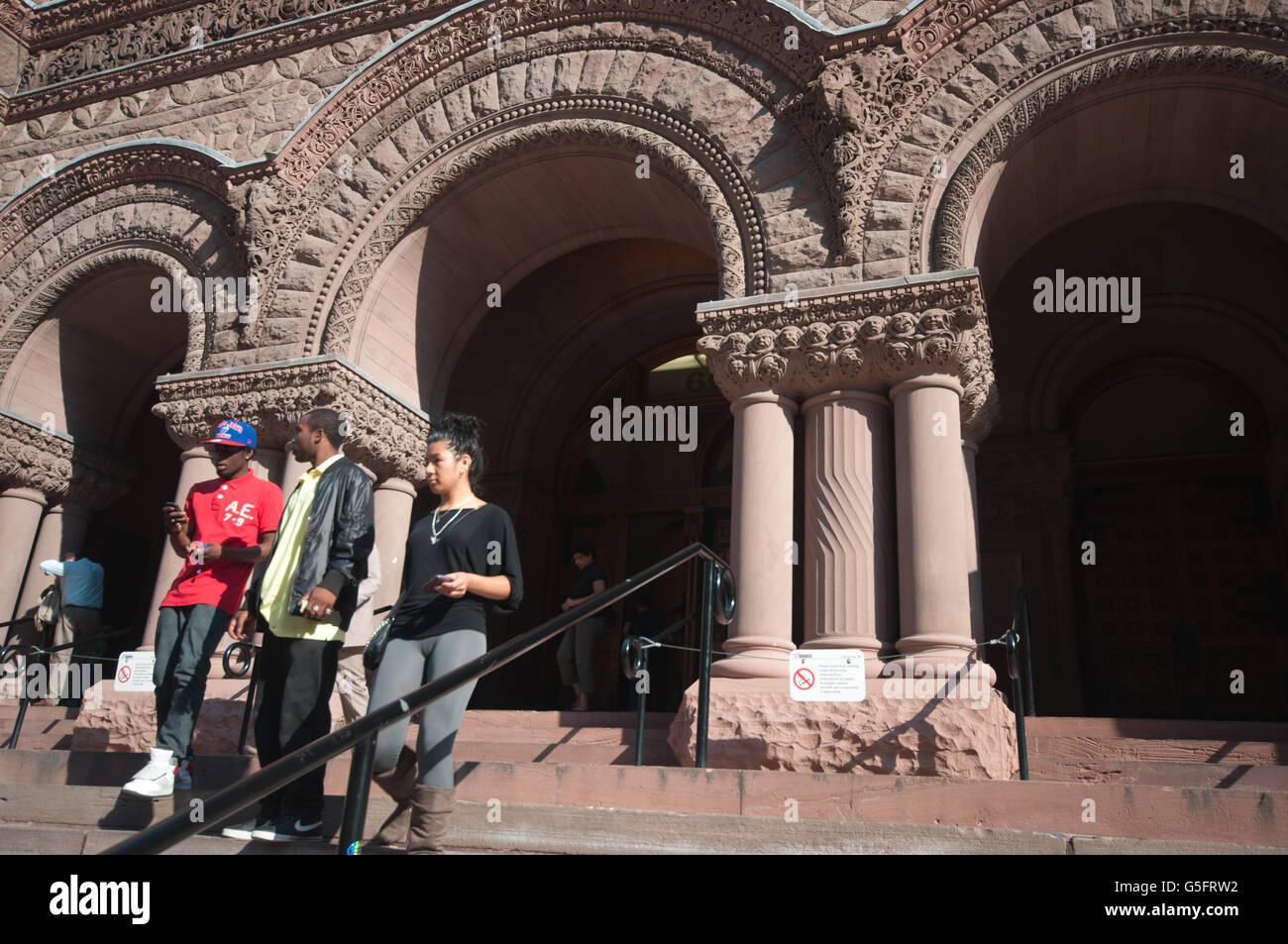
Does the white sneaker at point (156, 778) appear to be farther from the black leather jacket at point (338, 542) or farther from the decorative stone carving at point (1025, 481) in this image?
the decorative stone carving at point (1025, 481)

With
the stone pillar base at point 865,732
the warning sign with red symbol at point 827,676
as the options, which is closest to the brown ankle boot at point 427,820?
the stone pillar base at point 865,732

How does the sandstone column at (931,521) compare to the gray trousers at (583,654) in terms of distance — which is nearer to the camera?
the sandstone column at (931,521)

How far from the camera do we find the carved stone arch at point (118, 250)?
9586 mm

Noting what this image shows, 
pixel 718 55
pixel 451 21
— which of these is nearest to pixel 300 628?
pixel 718 55

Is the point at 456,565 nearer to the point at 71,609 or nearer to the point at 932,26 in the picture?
the point at 932,26

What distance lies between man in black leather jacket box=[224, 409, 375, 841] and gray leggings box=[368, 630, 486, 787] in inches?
17.4

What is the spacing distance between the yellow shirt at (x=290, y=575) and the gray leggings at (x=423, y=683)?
0.46 metres

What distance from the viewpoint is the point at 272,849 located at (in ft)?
11.6

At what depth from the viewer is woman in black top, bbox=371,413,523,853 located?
338 centimetres

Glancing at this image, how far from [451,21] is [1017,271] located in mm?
6509

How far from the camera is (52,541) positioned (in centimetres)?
1088

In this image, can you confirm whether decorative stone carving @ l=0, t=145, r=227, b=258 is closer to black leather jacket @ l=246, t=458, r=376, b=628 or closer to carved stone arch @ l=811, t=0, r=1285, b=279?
carved stone arch @ l=811, t=0, r=1285, b=279

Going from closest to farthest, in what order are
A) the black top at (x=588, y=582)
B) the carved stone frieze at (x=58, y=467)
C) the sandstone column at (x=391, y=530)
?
the sandstone column at (x=391, y=530), the black top at (x=588, y=582), the carved stone frieze at (x=58, y=467)

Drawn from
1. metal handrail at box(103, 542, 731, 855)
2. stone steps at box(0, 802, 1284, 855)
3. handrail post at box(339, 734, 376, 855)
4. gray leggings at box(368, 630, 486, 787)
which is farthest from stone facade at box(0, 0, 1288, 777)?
handrail post at box(339, 734, 376, 855)
